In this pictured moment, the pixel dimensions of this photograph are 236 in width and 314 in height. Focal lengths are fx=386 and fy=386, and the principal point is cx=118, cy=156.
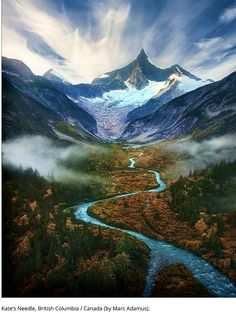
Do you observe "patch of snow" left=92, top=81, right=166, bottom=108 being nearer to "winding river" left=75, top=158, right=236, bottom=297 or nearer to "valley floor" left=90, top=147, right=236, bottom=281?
"valley floor" left=90, top=147, right=236, bottom=281

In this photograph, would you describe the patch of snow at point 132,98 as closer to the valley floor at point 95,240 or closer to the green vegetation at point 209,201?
the green vegetation at point 209,201

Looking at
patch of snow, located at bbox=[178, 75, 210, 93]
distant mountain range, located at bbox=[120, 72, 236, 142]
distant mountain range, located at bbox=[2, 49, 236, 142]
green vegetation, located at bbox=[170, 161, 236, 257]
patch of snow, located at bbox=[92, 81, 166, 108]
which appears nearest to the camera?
green vegetation, located at bbox=[170, 161, 236, 257]

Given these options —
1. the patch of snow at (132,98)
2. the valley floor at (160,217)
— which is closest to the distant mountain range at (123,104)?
the patch of snow at (132,98)

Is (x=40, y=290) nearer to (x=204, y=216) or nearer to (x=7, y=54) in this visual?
(x=204, y=216)

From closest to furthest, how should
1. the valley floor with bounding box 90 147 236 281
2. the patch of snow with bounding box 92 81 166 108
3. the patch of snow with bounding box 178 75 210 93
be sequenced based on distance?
the valley floor with bounding box 90 147 236 281 < the patch of snow with bounding box 178 75 210 93 < the patch of snow with bounding box 92 81 166 108

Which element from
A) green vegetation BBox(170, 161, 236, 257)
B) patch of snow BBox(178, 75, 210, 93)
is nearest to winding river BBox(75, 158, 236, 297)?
green vegetation BBox(170, 161, 236, 257)

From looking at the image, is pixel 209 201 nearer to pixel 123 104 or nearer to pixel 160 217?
pixel 160 217

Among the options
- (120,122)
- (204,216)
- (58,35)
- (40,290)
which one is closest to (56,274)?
(40,290)
